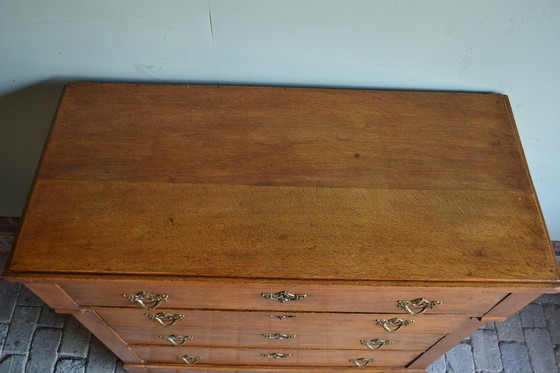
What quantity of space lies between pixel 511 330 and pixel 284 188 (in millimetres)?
1462

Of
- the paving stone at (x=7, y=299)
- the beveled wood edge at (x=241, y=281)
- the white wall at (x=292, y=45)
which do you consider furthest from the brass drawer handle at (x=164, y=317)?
the paving stone at (x=7, y=299)

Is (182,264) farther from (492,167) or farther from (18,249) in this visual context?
(492,167)

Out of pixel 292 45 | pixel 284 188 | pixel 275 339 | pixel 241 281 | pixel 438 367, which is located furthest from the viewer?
pixel 438 367

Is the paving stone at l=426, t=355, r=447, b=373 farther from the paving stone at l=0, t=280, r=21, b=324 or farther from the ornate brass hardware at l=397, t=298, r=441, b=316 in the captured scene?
the paving stone at l=0, t=280, r=21, b=324

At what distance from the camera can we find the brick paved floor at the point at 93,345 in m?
1.85

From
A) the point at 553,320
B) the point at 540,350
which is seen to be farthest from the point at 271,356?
the point at 553,320

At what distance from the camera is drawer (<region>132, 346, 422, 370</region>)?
5.31ft

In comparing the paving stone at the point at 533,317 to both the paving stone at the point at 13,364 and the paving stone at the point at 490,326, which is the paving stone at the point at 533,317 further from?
the paving stone at the point at 13,364

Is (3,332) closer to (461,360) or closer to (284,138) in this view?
(284,138)

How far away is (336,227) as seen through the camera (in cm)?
106

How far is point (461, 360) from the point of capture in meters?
1.91

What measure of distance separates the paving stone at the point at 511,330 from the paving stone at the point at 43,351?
1.88 meters

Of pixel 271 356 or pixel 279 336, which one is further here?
pixel 271 356

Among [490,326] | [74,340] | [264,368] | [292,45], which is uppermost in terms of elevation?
[292,45]
